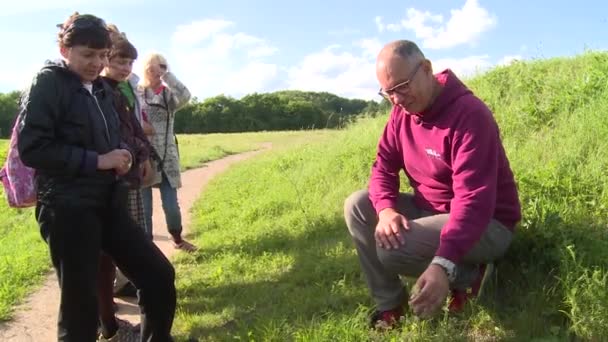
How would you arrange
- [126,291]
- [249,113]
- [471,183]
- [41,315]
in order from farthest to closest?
[249,113] → [126,291] → [41,315] → [471,183]

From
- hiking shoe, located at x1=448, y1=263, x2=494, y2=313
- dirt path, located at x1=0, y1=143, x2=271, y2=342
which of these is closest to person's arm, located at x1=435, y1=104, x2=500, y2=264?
hiking shoe, located at x1=448, y1=263, x2=494, y2=313

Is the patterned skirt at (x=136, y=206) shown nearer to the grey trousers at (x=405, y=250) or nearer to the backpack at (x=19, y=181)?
the backpack at (x=19, y=181)

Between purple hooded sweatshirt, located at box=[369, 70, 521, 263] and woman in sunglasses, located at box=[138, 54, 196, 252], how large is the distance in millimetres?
2560

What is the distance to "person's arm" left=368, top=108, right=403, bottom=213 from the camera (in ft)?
11.2

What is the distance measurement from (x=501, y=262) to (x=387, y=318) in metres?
0.85

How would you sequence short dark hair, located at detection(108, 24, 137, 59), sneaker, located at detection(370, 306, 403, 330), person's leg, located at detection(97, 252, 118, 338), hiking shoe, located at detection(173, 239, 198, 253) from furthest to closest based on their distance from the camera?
1. hiking shoe, located at detection(173, 239, 198, 253)
2. short dark hair, located at detection(108, 24, 137, 59)
3. person's leg, located at detection(97, 252, 118, 338)
4. sneaker, located at detection(370, 306, 403, 330)

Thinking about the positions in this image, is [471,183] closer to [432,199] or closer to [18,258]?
[432,199]

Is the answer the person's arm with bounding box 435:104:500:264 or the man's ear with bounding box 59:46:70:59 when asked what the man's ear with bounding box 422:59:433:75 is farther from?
the man's ear with bounding box 59:46:70:59

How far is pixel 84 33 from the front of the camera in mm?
2904

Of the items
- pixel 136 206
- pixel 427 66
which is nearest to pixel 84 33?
pixel 136 206

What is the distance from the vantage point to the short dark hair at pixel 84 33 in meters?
2.90

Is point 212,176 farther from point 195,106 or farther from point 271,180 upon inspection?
point 195,106

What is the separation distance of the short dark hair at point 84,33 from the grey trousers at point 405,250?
1.69 m

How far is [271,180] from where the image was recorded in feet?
30.8
